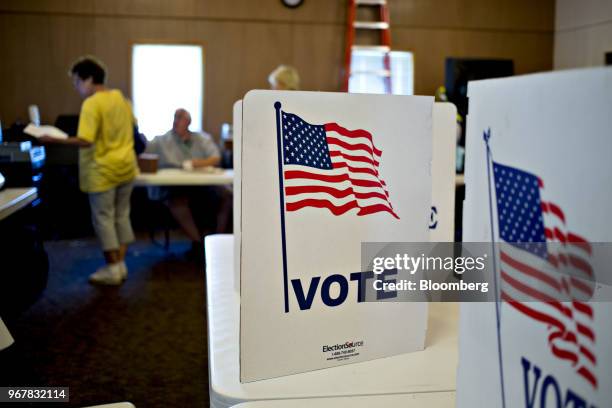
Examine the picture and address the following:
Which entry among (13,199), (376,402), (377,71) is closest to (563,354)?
(376,402)

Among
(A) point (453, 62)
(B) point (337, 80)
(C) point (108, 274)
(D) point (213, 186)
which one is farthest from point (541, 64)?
(C) point (108, 274)

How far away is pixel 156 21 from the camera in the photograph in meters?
6.01

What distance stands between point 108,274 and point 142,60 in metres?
2.72

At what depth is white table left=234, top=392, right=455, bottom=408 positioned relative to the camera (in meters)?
0.97

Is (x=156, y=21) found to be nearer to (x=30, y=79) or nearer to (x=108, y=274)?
(x=30, y=79)

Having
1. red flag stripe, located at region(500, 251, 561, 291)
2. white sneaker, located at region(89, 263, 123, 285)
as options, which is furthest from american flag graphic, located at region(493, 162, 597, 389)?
white sneaker, located at region(89, 263, 123, 285)

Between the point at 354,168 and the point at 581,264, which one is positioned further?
the point at 354,168

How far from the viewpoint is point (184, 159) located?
15.3 ft

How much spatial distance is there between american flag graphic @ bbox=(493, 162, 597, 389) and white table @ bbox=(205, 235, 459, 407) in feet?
1.72

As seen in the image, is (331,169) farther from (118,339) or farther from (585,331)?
(118,339)

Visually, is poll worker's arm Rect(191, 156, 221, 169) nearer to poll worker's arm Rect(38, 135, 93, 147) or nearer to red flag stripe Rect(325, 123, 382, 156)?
poll worker's arm Rect(38, 135, 93, 147)

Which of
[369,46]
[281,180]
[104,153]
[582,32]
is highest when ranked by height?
[582,32]

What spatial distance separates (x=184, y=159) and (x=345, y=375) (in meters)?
3.75

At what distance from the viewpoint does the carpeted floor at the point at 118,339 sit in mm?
2559
